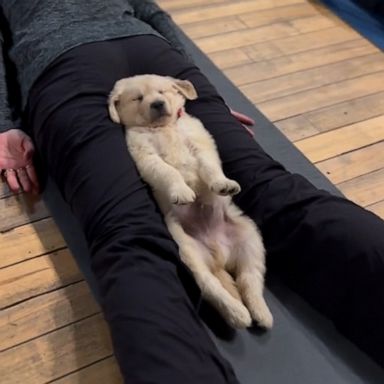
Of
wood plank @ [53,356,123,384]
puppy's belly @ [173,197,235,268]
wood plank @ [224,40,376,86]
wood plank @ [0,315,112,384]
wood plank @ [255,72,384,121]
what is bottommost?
wood plank @ [53,356,123,384]

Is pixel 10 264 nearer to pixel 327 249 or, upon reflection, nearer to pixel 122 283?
pixel 122 283

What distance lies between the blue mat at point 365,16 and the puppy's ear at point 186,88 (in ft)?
4.13

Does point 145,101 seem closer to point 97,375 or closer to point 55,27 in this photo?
point 55,27

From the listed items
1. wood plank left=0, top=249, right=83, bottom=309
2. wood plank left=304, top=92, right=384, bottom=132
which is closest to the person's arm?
wood plank left=0, top=249, right=83, bottom=309

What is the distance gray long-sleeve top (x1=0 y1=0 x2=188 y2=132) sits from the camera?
1.65 m

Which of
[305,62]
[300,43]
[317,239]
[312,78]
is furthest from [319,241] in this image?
[300,43]

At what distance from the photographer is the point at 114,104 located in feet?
4.94

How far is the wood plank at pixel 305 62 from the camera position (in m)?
2.30

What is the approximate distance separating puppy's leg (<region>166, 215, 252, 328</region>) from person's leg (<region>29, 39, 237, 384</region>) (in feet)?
0.10

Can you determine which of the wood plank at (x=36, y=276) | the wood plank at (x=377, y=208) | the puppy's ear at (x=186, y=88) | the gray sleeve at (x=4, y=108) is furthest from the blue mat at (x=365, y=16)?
the wood plank at (x=36, y=276)

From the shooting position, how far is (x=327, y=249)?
4.29 feet

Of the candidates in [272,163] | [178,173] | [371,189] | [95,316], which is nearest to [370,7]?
[371,189]

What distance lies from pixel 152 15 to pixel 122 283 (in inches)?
40.9

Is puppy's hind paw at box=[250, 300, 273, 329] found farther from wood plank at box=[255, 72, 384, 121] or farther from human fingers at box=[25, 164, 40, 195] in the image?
wood plank at box=[255, 72, 384, 121]
